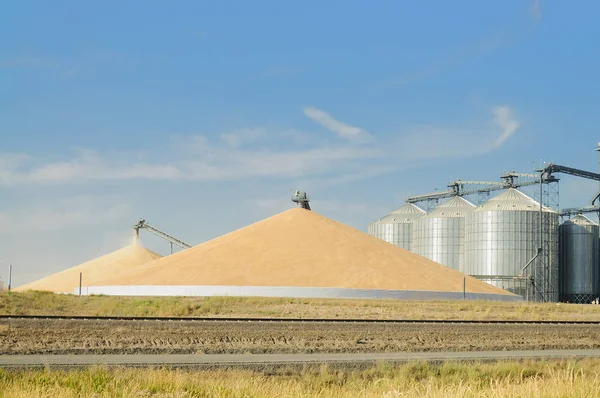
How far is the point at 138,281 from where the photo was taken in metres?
74.7

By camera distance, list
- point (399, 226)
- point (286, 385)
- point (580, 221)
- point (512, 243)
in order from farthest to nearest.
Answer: point (399, 226) → point (580, 221) → point (512, 243) → point (286, 385)

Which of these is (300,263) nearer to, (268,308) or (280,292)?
(280,292)

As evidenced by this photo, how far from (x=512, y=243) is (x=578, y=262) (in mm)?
11059

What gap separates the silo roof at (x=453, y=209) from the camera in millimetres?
99438

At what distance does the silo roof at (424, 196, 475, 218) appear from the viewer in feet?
326

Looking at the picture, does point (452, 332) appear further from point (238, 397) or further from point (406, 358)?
point (238, 397)

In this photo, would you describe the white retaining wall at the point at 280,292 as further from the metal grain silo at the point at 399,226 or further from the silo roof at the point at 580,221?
the metal grain silo at the point at 399,226

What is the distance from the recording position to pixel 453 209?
330 ft

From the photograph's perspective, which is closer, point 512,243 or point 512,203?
point 512,243

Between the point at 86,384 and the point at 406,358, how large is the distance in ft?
42.5

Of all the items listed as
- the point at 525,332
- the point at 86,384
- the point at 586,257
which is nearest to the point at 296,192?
the point at 586,257

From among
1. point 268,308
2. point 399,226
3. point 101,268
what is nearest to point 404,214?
point 399,226

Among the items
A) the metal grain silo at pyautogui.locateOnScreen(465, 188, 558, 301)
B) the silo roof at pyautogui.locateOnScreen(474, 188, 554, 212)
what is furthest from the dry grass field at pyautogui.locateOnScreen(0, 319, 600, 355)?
the silo roof at pyautogui.locateOnScreen(474, 188, 554, 212)

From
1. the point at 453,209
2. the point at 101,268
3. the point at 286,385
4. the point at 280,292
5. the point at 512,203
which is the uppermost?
the point at 453,209
